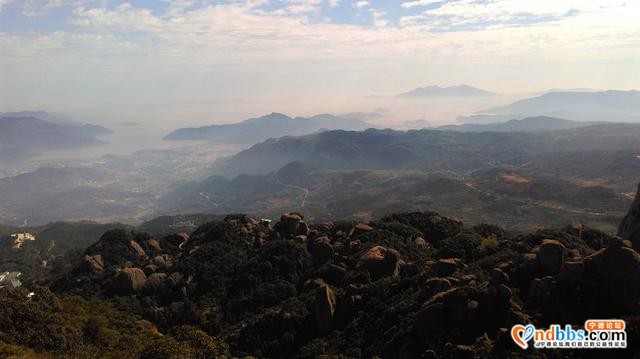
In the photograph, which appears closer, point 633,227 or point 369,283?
point 633,227

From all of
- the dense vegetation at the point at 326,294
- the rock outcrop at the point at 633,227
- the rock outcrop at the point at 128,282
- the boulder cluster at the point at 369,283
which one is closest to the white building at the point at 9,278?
the boulder cluster at the point at 369,283

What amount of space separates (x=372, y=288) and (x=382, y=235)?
29.0m

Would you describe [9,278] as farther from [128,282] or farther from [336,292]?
[336,292]

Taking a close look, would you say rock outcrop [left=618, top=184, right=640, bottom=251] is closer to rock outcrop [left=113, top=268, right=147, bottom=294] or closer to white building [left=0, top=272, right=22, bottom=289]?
rock outcrop [left=113, top=268, right=147, bottom=294]

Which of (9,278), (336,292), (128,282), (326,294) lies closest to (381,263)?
(336,292)

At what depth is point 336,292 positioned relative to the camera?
72.7 metres

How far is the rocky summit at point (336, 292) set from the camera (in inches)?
1866

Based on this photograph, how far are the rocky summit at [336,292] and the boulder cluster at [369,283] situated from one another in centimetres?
22

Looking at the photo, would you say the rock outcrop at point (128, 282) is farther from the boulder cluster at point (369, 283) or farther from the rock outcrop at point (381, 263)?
the rock outcrop at point (381, 263)

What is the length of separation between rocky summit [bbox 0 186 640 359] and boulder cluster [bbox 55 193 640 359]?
22cm

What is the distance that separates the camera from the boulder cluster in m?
47.3

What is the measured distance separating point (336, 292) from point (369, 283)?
584cm

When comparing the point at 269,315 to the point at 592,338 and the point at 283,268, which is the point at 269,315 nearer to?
the point at 283,268

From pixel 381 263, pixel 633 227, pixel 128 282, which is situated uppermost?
pixel 633 227
